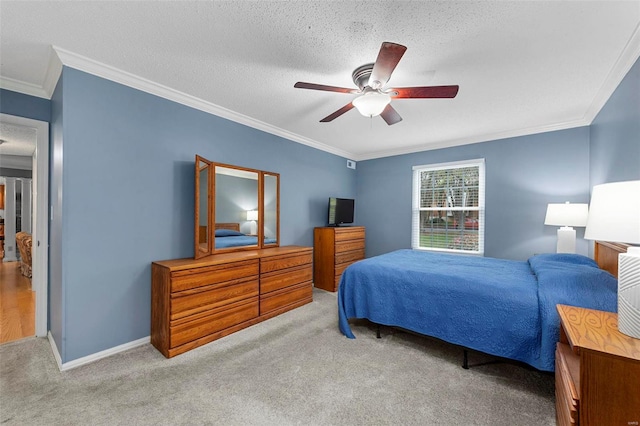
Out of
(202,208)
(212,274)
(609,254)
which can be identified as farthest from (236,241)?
(609,254)

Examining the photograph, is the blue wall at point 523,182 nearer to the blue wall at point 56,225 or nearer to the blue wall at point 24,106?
the blue wall at point 56,225

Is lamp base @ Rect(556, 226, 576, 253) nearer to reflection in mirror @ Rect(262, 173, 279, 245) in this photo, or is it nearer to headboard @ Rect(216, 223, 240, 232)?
reflection in mirror @ Rect(262, 173, 279, 245)

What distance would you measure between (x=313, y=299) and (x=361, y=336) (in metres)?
1.28

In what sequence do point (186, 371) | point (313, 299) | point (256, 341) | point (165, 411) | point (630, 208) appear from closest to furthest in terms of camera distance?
1. point (630, 208)
2. point (165, 411)
3. point (186, 371)
4. point (256, 341)
5. point (313, 299)

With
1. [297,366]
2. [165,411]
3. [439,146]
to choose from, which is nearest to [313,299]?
[297,366]

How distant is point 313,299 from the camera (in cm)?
394

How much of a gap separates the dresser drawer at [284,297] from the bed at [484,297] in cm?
85

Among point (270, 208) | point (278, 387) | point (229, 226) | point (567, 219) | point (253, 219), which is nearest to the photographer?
point (278, 387)

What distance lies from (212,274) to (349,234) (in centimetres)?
262

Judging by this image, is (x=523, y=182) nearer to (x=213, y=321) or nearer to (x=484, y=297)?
(x=484, y=297)

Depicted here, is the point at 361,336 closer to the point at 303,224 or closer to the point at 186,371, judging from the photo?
the point at 186,371

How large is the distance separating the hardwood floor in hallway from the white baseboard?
1.44 ft

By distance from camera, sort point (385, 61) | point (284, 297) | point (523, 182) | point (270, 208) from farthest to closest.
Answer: point (523, 182), point (270, 208), point (284, 297), point (385, 61)

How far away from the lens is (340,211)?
16.1 ft
